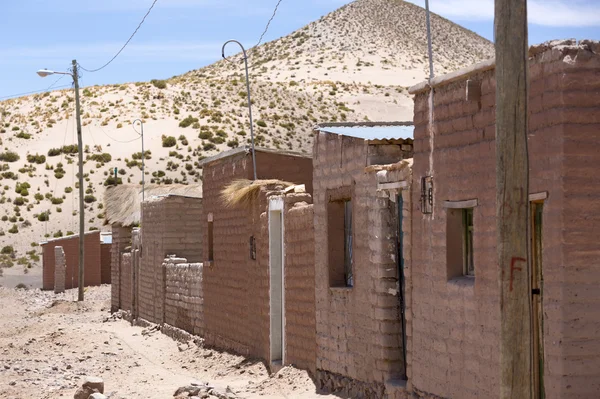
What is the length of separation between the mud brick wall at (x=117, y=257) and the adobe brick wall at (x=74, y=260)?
996 centimetres

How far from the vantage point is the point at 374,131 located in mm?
13875

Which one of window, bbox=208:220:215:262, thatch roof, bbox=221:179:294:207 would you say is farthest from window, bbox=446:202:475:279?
window, bbox=208:220:215:262

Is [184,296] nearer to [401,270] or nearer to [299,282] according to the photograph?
[299,282]

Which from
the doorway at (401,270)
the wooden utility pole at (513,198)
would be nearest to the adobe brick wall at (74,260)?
the doorway at (401,270)

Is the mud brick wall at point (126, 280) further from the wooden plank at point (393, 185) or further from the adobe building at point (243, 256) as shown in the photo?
the wooden plank at point (393, 185)

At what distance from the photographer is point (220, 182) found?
821 inches

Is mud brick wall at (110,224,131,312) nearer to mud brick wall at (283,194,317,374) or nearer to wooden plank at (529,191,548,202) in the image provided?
mud brick wall at (283,194,317,374)

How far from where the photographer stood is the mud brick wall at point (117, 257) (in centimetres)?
3256

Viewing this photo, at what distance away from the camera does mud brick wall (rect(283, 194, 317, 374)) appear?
590 inches

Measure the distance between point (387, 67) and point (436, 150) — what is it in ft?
310

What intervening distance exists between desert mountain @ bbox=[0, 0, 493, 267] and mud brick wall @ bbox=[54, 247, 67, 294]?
1341cm

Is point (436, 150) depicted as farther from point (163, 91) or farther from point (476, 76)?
point (163, 91)

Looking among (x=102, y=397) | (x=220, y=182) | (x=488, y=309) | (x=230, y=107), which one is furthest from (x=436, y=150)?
(x=230, y=107)

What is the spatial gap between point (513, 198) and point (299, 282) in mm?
8906
